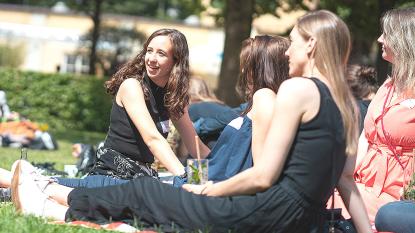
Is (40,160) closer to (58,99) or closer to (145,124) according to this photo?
(145,124)

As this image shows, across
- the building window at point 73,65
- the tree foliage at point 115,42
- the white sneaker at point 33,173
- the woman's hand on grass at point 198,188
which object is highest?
the woman's hand on grass at point 198,188

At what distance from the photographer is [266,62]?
5.38 meters

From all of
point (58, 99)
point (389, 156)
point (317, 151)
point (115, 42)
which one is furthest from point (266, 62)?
point (115, 42)

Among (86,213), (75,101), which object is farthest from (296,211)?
(75,101)

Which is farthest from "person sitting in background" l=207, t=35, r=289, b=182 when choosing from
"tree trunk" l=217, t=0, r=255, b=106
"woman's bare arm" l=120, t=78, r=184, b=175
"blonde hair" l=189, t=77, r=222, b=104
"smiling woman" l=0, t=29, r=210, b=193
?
"tree trunk" l=217, t=0, r=255, b=106

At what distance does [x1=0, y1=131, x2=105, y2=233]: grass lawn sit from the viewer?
475 cm

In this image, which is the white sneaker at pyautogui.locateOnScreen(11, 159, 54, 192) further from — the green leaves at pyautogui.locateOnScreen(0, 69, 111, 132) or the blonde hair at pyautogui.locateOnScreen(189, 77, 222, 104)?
the green leaves at pyautogui.locateOnScreen(0, 69, 111, 132)

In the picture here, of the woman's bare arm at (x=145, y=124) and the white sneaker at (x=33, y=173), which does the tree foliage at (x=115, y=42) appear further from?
the white sneaker at (x=33, y=173)

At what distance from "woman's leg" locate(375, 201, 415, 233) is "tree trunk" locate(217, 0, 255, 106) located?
35.4 ft

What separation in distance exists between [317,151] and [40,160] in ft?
25.4

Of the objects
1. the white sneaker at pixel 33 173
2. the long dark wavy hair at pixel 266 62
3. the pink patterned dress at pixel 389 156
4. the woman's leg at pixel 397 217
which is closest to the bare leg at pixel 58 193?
the white sneaker at pixel 33 173

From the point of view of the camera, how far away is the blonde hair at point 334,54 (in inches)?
181

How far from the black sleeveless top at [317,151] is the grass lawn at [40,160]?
3.93ft

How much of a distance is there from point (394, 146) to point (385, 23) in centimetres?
90
